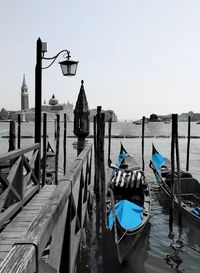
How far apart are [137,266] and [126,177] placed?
3.80 m

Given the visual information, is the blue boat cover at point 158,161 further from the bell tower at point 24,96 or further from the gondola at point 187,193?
the bell tower at point 24,96

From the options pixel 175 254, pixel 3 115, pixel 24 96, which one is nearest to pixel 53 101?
pixel 24 96

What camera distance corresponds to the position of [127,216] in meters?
6.77

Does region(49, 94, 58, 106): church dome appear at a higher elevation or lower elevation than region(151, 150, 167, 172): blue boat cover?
higher

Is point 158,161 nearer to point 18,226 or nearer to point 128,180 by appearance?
point 128,180

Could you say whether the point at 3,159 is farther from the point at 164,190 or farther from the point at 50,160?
the point at 50,160

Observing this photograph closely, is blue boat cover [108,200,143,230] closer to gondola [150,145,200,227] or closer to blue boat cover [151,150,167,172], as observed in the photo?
gondola [150,145,200,227]

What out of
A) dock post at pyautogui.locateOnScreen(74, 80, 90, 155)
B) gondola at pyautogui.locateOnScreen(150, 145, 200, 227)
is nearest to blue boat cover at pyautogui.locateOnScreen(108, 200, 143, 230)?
gondola at pyautogui.locateOnScreen(150, 145, 200, 227)

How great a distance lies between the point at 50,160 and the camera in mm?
16141

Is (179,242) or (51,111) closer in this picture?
(179,242)

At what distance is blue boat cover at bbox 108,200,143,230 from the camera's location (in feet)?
21.3

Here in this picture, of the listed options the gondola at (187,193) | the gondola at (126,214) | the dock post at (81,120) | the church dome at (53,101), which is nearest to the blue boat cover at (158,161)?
the gondola at (187,193)

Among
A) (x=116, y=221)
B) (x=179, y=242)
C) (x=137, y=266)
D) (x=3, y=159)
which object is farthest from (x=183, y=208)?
(x=3, y=159)

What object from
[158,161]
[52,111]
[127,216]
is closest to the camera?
[127,216]
